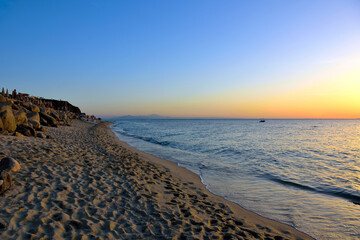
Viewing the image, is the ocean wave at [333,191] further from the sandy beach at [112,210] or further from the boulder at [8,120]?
the boulder at [8,120]

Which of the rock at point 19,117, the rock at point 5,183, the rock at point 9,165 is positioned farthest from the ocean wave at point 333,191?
the rock at point 19,117

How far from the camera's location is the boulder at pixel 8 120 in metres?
12.2

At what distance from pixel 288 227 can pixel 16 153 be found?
1031cm

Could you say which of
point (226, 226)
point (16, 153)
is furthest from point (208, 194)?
point (16, 153)

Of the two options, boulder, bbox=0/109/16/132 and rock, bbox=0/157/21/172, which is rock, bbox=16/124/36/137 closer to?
boulder, bbox=0/109/16/132

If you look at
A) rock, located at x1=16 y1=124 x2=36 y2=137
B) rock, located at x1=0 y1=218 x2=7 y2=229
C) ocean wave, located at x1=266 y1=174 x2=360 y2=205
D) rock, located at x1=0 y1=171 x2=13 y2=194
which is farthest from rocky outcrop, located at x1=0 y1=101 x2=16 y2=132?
ocean wave, located at x1=266 y1=174 x2=360 y2=205

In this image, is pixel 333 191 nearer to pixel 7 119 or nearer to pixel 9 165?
pixel 9 165

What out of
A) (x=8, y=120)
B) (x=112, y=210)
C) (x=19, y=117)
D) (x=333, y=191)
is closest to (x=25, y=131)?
(x=8, y=120)

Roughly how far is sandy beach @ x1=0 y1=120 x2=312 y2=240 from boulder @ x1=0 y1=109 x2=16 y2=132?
244 inches

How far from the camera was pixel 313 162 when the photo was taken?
13.5 m

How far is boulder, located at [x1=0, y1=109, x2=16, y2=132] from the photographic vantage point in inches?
480

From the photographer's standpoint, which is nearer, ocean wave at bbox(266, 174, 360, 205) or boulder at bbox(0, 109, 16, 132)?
ocean wave at bbox(266, 174, 360, 205)

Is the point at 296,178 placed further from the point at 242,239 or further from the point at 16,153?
the point at 16,153

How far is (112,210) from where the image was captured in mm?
4617
